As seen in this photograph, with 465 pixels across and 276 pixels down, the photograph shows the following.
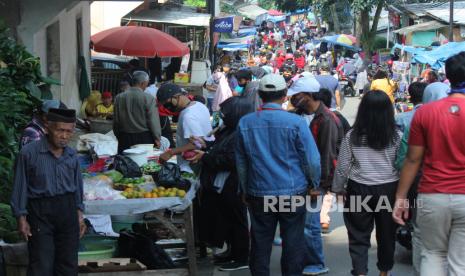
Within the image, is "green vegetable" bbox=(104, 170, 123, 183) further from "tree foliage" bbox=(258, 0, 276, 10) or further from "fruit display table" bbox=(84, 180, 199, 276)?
"tree foliage" bbox=(258, 0, 276, 10)

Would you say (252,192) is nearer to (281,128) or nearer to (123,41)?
(281,128)

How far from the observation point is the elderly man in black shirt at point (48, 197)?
5.12 metres

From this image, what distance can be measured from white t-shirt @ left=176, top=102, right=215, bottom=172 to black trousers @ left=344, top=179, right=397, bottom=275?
1899 mm

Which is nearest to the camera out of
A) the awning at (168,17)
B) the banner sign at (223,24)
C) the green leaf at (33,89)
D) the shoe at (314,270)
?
the shoe at (314,270)

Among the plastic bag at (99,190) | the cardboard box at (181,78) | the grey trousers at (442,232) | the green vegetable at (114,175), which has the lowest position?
the cardboard box at (181,78)

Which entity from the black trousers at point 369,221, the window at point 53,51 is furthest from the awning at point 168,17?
the black trousers at point 369,221

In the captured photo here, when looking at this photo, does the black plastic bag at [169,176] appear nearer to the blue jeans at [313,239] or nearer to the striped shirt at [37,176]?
the blue jeans at [313,239]

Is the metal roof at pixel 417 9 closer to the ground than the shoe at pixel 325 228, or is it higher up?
higher up

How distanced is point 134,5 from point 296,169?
14.1 meters

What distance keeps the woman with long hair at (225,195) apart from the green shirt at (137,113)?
2.41 metres

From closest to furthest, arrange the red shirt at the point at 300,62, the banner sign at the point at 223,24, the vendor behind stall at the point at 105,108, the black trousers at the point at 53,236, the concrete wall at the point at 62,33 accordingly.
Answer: the black trousers at the point at 53,236 < the concrete wall at the point at 62,33 < the vendor behind stall at the point at 105,108 < the banner sign at the point at 223,24 < the red shirt at the point at 300,62

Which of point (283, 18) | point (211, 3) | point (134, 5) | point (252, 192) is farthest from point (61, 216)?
point (283, 18)

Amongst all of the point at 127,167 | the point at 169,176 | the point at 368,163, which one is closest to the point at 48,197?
the point at 169,176

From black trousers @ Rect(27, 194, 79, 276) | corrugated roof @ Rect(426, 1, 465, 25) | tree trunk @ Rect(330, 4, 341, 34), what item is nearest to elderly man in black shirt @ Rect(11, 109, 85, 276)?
black trousers @ Rect(27, 194, 79, 276)
